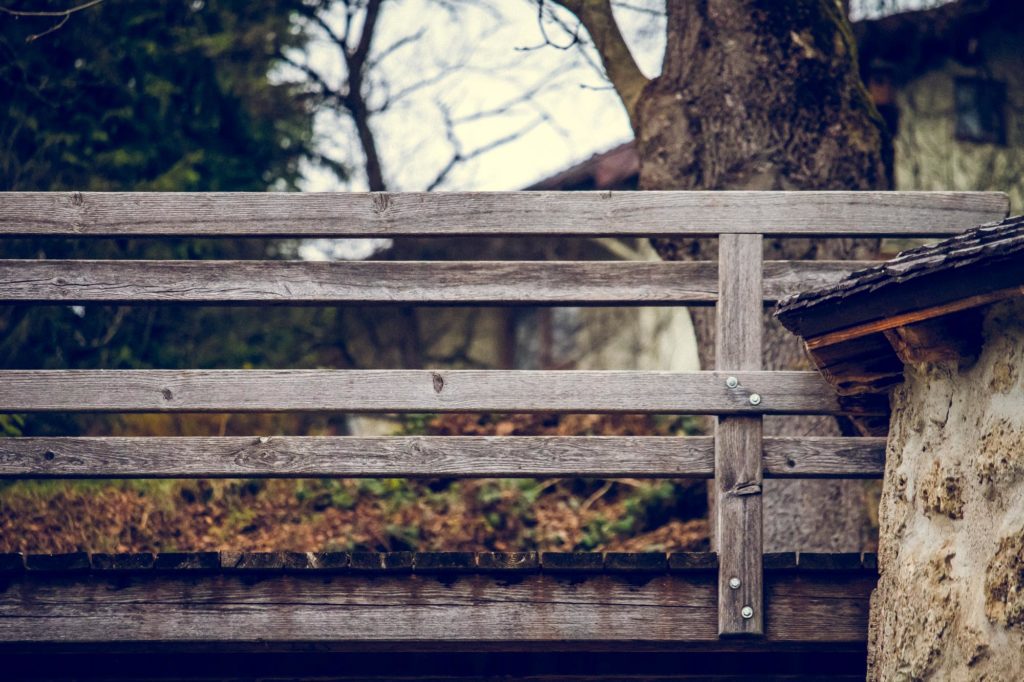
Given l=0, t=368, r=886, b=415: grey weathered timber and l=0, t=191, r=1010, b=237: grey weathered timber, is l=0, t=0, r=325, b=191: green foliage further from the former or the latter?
l=0, t=368, r=886, b=415: grey weathered timber

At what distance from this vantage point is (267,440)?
4344 mm

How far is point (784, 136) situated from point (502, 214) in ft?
7.95

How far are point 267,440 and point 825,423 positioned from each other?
10.5 feet

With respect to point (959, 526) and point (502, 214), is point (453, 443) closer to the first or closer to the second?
point (502, 214)

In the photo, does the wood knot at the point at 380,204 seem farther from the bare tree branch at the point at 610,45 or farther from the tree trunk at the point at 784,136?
the bare tree branch at the point at 610,45

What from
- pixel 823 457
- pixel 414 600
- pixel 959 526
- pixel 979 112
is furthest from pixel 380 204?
pixel 979 112

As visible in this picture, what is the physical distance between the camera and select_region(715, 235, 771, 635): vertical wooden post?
13.8 feet

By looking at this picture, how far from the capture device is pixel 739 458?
4.27 metres

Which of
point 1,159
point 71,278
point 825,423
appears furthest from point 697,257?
point 1,159

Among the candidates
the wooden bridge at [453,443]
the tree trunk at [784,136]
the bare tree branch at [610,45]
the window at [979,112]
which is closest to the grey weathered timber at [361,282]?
the wooden bridge at [453,443]

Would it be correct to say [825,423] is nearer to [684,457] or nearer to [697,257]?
[697,257]

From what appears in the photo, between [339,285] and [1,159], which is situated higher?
[1,159]

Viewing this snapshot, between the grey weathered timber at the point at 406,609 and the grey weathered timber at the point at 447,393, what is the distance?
61 cm

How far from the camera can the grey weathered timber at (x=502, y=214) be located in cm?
439
